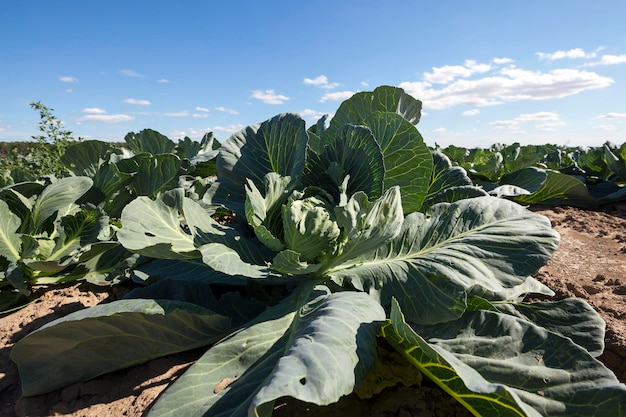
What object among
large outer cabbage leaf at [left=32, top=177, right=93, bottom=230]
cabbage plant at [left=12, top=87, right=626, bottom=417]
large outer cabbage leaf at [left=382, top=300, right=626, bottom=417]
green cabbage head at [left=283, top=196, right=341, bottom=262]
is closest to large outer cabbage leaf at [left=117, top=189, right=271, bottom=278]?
cabbage plant at [left=12, top=87, right=626, bottom=417]

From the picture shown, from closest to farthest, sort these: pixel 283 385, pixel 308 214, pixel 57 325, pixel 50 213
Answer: pixel 283 385 → pixel 57 325 → pixel 308 214 → pixel 50 213

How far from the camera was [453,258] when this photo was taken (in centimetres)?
190

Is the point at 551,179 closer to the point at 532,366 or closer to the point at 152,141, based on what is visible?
the point at 532,366

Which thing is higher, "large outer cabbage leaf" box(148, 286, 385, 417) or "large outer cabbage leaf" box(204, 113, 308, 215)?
"large outer cabbage leaf" box(204, 113, 308, 215)

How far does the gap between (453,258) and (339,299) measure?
2.01 ft

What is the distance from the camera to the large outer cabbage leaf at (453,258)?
1.80 metres

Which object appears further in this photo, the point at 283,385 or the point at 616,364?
the point at 616,364

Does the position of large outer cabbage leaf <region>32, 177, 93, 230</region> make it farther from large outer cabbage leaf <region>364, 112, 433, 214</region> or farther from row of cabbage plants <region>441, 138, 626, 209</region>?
row of cabbage plants <region>441, 138, 626, 209</region>

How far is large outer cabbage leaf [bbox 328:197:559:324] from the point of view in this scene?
5.89 feet

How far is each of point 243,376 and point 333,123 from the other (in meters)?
1.60

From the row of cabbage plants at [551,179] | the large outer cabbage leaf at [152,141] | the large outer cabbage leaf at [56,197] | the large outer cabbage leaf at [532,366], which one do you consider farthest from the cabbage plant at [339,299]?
the large outer cabbage leaf at [152,141]

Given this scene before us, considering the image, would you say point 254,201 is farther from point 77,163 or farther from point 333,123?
point 77,163

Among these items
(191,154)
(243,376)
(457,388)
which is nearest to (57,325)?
(243,376)

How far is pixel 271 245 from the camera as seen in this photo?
204 cm
